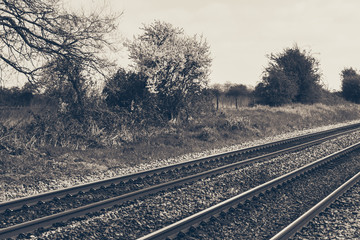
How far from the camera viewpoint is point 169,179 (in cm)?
950

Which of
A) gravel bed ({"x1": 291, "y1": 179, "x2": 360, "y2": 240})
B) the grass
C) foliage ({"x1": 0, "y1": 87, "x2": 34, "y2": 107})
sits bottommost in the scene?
gravel bed ({"x1": 291, "y1": 179, "x2": 360, "y2": 240})

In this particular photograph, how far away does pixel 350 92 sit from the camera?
5338 cm

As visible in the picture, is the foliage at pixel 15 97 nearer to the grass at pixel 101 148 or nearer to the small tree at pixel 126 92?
the grass at pixel 101 148

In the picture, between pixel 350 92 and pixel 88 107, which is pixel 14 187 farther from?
pixel 350 92

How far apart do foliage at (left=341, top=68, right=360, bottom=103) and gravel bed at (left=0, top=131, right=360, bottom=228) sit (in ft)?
143

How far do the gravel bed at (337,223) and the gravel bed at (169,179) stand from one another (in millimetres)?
2160

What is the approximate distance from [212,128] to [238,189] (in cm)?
1080

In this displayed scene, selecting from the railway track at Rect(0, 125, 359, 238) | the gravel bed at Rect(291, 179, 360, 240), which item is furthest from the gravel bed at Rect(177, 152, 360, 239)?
the railway track at Rect(0, 125, 359, 238)

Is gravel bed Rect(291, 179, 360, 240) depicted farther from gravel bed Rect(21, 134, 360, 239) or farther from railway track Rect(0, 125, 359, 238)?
railway track Rect(0, 125, 359, 238)

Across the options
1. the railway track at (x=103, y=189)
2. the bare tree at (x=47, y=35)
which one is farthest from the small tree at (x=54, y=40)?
the railway track at (x=103, y=189)

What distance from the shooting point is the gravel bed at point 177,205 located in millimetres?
5984

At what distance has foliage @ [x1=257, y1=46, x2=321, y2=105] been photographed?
A: 36094 millimetres

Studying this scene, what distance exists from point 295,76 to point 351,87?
62.7ft

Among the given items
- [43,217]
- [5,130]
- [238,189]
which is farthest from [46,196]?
[5,130]
